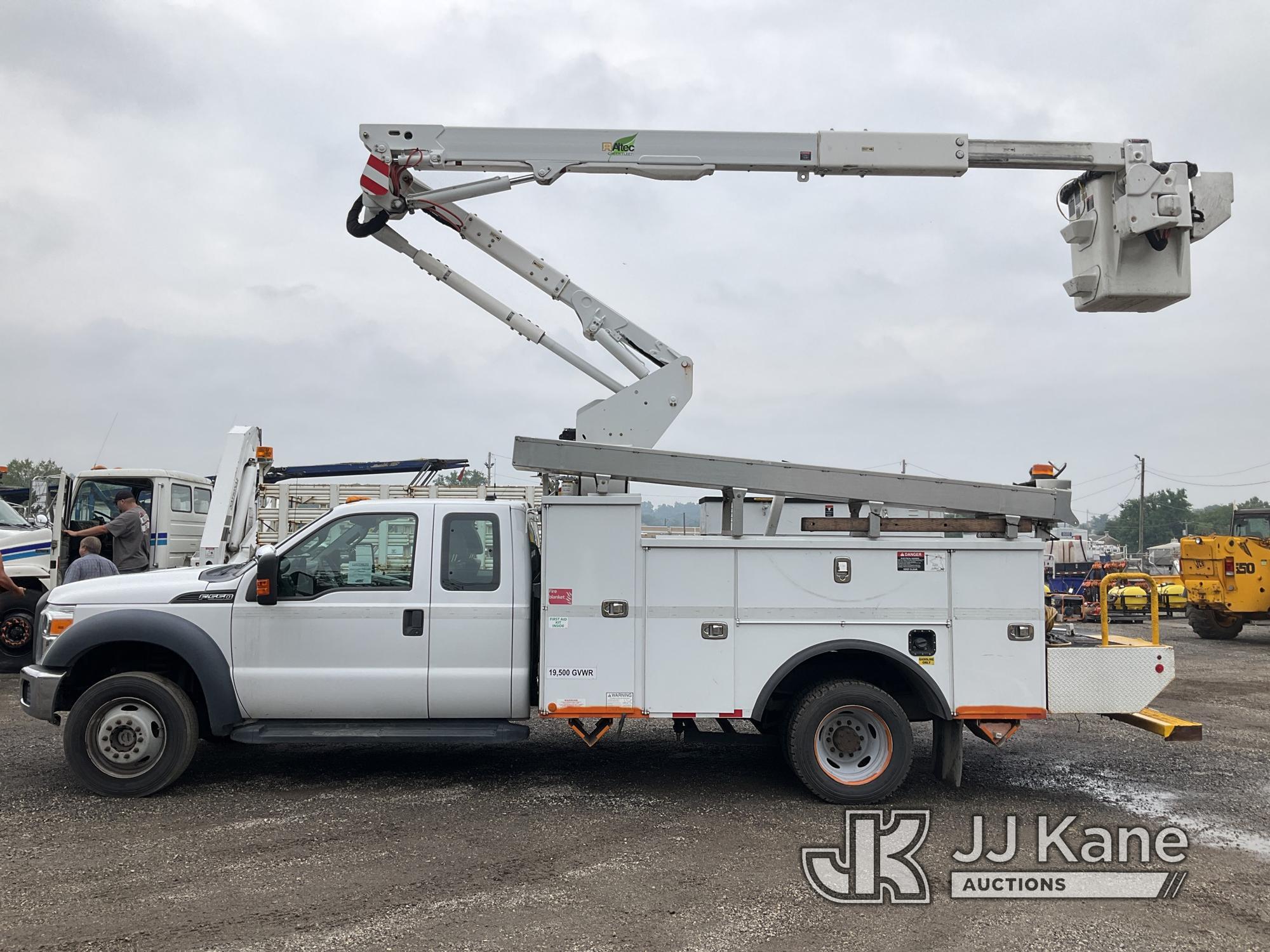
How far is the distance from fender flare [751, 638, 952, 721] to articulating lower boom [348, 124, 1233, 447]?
1978mm

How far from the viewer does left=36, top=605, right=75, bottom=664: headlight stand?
20.1ft

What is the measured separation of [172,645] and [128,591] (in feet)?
1.78

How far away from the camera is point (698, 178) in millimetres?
6883

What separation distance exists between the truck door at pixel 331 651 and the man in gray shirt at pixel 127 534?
17.7 feet

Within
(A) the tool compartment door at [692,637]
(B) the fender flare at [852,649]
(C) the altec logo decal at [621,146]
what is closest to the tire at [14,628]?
(A) the tool compartment door at [692,637]

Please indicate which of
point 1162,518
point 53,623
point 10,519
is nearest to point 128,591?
point 53,623

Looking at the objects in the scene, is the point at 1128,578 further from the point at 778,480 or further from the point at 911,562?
the point at 778,480

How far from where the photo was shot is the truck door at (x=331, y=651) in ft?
19.9

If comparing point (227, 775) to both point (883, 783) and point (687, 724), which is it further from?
point (883, 783)

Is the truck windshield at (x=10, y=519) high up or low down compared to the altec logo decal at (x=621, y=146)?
down

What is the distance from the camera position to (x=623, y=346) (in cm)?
709

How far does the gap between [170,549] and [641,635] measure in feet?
27.5

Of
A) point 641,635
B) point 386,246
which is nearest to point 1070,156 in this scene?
point 641,635

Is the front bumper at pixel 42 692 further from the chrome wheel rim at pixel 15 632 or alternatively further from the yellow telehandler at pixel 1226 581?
the yellow telehandler at pixel 1226 581
